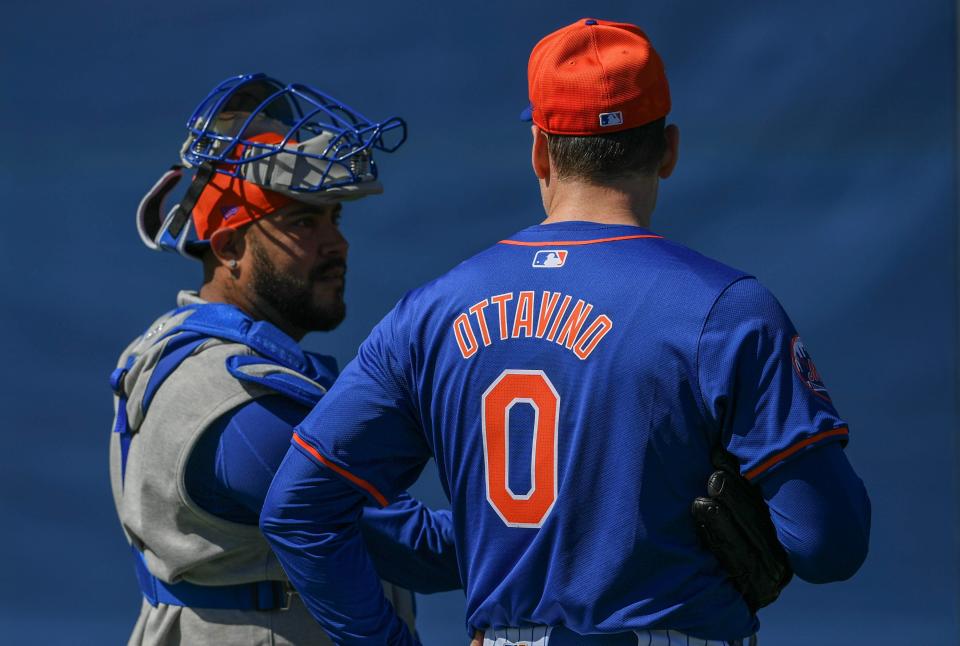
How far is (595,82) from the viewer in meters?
1.74

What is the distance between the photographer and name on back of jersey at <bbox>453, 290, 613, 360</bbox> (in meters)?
1.61

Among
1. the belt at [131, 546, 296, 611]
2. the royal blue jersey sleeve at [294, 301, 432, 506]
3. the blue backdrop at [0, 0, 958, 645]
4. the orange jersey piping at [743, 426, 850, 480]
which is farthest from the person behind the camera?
the blue backdrop at [0, 0, 958, 645]

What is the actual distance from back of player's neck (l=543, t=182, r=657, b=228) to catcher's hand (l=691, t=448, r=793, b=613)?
1.01 ft

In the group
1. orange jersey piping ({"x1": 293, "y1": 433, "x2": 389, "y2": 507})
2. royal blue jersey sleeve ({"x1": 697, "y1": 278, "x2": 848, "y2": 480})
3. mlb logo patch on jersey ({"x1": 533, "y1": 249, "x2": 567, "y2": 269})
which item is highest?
mlb logo patch on jersey ({"x1": 533, "y1": 249, "x2": 567, "y2": 269})

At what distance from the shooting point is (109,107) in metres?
3.71

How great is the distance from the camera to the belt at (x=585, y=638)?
162 centimetres

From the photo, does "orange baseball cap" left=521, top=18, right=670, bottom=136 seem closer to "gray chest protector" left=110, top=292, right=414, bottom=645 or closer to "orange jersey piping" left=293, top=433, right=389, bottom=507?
"orange jersey piping" left=293, top=433, right=389, bottom=507

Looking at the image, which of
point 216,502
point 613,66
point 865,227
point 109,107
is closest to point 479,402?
point 613,66

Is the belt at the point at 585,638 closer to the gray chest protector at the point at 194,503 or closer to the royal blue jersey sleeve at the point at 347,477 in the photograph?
the royal blue jersey sleeve at the point at 347,477

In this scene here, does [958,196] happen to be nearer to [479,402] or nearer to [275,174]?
[275,174]

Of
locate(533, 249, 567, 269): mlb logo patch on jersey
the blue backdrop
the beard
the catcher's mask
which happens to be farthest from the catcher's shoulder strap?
the blue backdrop

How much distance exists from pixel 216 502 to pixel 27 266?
5.71 feet

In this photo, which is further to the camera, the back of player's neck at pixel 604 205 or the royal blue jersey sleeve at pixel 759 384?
the back of player's neck at pixel 604 205

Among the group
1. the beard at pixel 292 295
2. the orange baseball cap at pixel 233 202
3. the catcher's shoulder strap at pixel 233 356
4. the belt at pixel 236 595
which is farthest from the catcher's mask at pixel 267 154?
the belt at pixel 236 595
